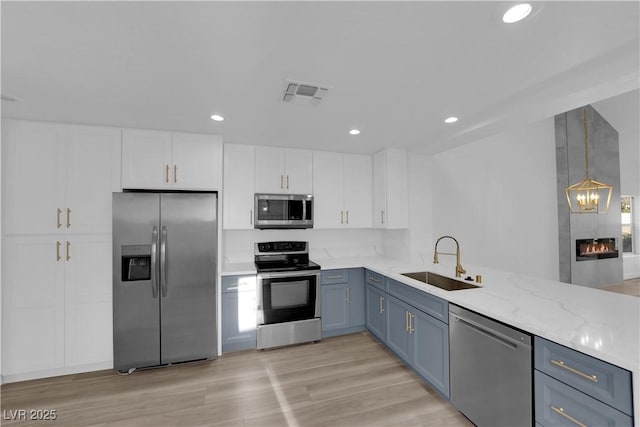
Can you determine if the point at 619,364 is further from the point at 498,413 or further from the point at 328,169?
the point at 328,169

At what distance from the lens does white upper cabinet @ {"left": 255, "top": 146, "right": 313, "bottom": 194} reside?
11.1 feet

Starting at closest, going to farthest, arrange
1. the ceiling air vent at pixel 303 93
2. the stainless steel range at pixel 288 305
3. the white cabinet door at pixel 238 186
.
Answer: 1. the ceiling air vent at pixel 303 93
2. the stainless steel range at pixel 288 305
3. the white cabinet door at pixel 238 186

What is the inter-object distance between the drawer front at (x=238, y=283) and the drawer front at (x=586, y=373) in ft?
8.37

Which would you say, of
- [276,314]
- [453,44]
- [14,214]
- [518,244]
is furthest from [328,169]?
[518,244]

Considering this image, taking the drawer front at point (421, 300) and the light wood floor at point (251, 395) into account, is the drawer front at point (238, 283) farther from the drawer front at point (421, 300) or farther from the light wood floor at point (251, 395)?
the drawer front at point (421, 300)

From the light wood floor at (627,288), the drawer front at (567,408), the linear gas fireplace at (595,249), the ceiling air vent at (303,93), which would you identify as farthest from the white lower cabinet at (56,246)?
the light wood floor at (627,288)

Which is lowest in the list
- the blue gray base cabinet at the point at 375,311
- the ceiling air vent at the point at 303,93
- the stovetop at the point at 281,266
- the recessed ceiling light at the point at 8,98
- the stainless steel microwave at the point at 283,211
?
the blue gray base cabinet at the point at 375,311

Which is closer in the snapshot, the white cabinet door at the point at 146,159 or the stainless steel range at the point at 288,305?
the white cabinet door at the point at 146,159

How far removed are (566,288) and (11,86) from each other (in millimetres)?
4472

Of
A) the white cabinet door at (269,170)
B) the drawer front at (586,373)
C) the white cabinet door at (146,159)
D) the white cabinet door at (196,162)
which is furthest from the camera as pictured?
the white cabinet door at (269,170)

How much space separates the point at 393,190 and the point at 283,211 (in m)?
1.50

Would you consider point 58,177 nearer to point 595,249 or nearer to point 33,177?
point 33,177

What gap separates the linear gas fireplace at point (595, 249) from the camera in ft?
17.5

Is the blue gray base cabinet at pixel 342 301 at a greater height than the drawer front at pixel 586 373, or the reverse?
the drawer front at pixel 586 373
